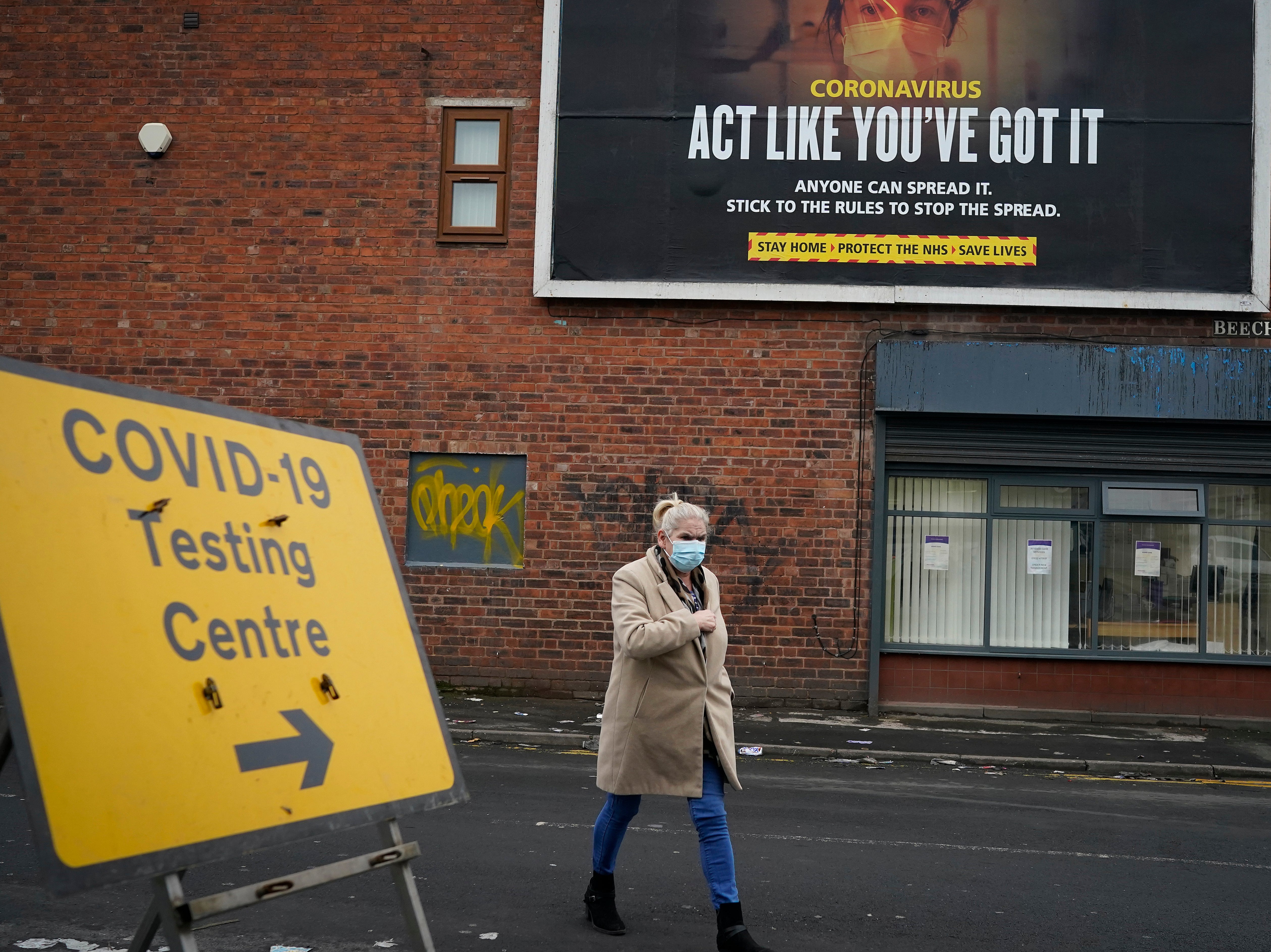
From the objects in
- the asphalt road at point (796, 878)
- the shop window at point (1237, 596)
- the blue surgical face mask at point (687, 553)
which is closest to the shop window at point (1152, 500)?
the shop window at point (1237, 596)

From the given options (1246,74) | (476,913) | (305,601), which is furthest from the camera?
(1246,74)

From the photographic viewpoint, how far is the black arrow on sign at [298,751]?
2.74 m

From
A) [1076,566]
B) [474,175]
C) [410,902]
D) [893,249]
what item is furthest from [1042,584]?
[410,902]

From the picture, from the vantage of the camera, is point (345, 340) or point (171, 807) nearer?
point (171, 807)

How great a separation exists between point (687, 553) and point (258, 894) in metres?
2.39

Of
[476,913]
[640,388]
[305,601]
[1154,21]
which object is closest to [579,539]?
[640,388]

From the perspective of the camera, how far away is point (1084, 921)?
5090 mm

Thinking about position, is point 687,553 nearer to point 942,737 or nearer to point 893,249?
point 942,737

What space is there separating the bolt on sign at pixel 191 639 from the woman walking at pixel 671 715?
132 centimetres

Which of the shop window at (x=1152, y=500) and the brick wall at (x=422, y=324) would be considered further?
the brick wall at (x=422, y=324)

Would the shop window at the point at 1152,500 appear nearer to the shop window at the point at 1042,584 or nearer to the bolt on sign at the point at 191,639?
the shop window at the point at 1042,584

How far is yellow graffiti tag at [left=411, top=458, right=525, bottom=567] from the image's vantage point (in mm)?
12094

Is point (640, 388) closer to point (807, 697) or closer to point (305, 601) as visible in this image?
point (807, 697)

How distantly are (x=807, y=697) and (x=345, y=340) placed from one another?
6118 millimetres
